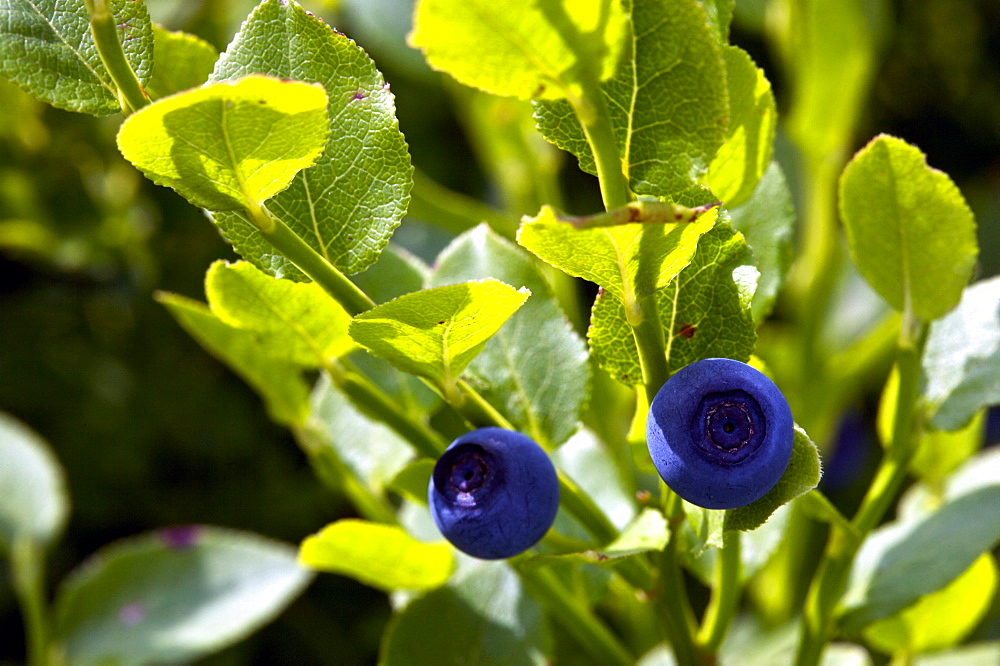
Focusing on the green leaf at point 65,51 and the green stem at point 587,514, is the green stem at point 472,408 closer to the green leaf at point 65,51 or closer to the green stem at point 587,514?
the green stem at point 587,514

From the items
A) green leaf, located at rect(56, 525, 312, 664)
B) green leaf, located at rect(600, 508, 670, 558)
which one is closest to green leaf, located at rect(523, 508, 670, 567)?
green leaf, located at rect(600, 508, 670, 558)

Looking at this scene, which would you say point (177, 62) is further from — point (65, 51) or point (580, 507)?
point (580, 507)

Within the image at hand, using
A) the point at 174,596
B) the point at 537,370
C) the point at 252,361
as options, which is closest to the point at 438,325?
the point at 537,370

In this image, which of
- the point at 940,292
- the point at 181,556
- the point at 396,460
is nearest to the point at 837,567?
the point at 940,292

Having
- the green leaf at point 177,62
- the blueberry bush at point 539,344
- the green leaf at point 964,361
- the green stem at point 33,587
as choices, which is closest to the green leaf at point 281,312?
the blueberry bush at point 539,344

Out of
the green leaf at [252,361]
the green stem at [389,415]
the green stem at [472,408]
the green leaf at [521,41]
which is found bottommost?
the green leaf at [252,361]

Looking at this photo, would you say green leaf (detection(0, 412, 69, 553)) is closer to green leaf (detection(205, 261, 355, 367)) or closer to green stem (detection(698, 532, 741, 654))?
green leaf (detection(205, 261, 355, 367))

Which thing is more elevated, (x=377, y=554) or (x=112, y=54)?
(x=112, y=54)
